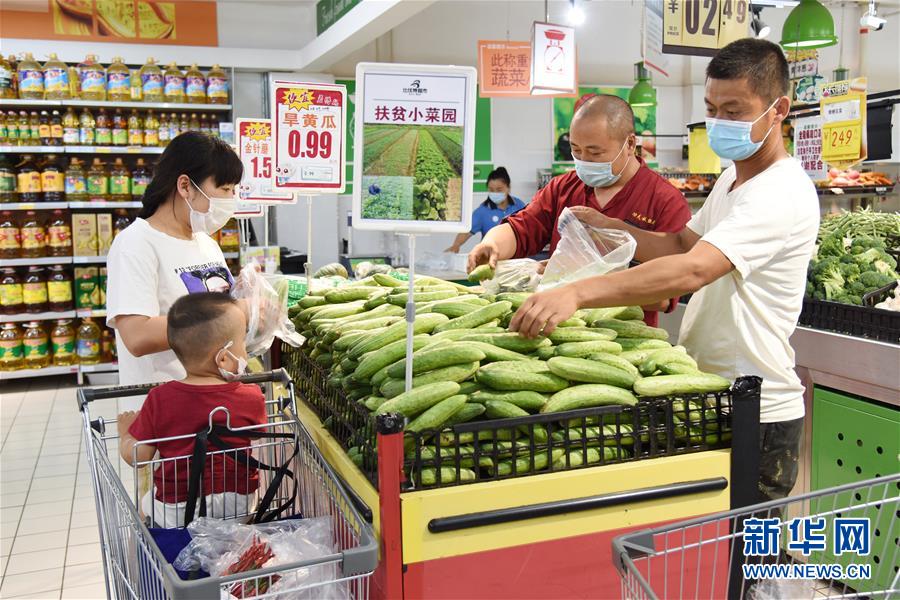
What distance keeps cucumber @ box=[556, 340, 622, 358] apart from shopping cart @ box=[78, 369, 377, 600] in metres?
0.66

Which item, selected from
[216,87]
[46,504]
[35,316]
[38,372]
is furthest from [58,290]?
[46,504]

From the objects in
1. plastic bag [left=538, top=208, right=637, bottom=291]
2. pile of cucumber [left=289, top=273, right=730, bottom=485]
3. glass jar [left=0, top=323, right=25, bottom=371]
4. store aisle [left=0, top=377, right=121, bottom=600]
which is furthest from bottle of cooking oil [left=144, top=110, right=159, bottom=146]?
plastic bag [left=538, top=208, right=637, bottom=291]

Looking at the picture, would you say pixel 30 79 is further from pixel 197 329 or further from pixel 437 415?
pixel 437 415

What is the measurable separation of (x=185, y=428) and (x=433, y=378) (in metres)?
0.67

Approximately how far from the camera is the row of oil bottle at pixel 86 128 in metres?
7.44

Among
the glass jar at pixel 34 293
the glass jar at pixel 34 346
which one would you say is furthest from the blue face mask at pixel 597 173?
the glass jar at pixel 34 346

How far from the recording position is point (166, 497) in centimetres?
201

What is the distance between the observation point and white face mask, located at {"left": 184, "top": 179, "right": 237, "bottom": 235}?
8.87 feet

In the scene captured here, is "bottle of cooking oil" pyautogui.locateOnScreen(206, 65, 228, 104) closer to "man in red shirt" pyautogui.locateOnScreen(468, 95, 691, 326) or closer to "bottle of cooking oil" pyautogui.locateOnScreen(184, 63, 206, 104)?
"bottle of cooking oil" pyautogui.locateOnScreen(184, 63, 206, 104)

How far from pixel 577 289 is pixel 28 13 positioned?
326 inches

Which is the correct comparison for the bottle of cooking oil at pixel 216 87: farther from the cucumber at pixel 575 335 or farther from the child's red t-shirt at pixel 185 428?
the cucumber at pixel 575 335

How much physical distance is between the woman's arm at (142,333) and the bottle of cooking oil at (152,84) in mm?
5930

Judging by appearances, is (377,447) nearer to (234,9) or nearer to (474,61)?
(234,9)

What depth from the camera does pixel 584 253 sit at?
2.36 meters
